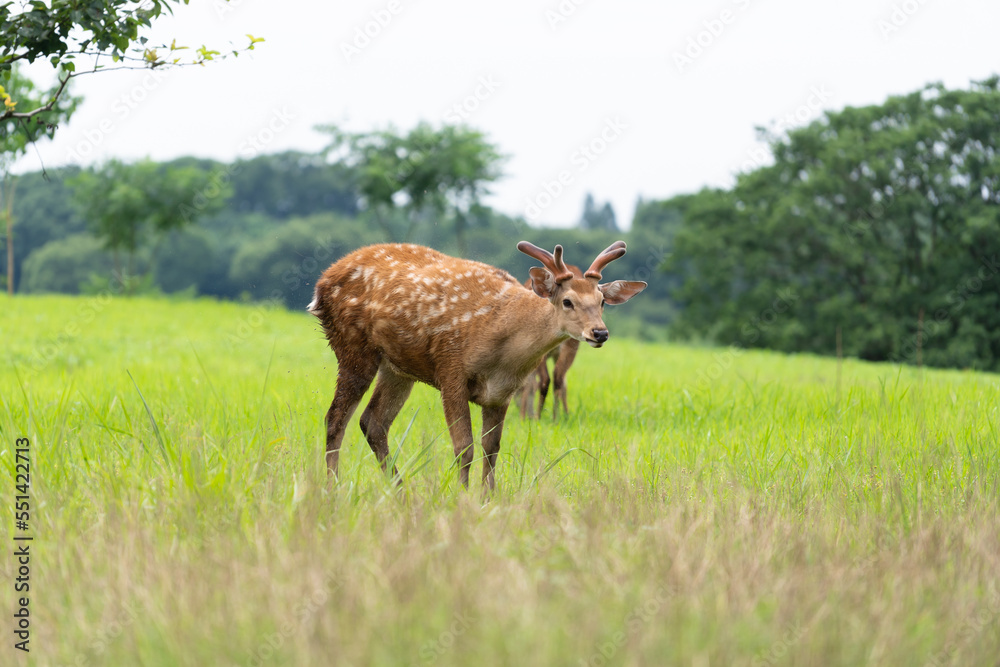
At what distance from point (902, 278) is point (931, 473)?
27981mm

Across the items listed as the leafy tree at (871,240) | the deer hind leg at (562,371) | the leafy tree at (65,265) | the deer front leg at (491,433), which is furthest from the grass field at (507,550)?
the leafy tree at (65,265)

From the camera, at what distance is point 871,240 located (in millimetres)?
30422

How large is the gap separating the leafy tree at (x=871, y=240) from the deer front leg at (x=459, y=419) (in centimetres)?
2504

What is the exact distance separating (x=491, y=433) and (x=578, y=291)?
3.25ft

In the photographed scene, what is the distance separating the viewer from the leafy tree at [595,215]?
79250 millimetres

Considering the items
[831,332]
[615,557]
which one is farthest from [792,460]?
[831,332]

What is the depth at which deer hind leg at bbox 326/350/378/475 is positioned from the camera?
5613 mm

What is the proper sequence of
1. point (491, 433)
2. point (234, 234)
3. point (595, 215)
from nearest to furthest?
A: point (491, 433), point (234, 234), point (595, 215)

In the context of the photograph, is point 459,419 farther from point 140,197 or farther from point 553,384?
point 140,197

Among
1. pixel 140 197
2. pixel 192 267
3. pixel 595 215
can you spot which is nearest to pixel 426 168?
pixel 140 197

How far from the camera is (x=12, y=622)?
288cm

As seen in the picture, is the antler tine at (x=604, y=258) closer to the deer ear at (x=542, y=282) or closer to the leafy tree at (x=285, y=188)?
the deer ear at (x=542, y=282)

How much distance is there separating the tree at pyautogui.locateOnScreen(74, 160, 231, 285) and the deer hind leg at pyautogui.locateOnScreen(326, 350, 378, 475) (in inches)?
1238

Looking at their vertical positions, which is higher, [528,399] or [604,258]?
[604,258]
